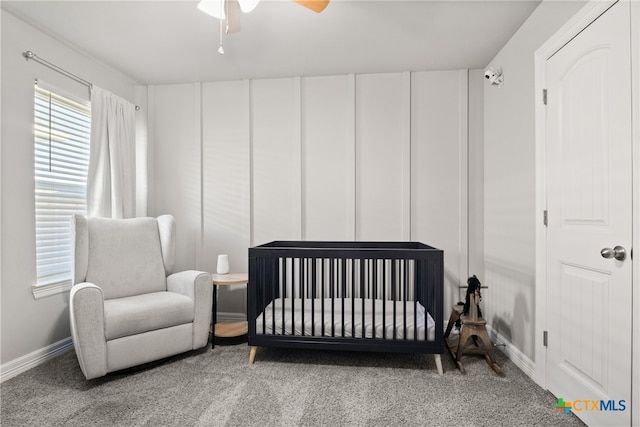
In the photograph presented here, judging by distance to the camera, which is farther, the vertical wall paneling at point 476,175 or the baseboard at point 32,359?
the vertical wall paneling at point 476,175

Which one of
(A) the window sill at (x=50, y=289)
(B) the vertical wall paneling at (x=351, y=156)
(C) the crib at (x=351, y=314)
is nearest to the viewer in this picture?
(C) the crib at (x=351, y=314)

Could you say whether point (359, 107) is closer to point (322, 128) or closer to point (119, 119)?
point (322, 128)

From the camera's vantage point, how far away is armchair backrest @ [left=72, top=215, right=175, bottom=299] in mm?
2422

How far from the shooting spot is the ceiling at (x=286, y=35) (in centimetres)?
215

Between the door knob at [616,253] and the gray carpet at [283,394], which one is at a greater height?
the door knob at [616,253]

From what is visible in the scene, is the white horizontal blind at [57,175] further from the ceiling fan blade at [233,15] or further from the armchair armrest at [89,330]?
the ceiling fan blade at [233,15]

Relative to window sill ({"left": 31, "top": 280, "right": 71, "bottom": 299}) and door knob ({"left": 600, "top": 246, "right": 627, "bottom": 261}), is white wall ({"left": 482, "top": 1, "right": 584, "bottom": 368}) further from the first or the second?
window sill ({"left": 31, "top": 280, "right": 71, "bottom": 299})

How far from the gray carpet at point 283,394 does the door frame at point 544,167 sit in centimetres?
39

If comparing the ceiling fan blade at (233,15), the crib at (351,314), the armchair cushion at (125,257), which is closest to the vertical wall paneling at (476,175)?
the crib at (351,314)

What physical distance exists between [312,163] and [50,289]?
2.30 meters

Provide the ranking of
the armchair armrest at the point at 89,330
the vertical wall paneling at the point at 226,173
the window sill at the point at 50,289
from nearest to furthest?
the armchair armrest at the point at 89,330
the window sill at the point at 50,289
the vertical wall paneling at the point at 226,173

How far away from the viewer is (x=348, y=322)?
2.36 meters

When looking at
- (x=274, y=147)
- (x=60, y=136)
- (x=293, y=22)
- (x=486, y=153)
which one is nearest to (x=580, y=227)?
(x=486, y=153)

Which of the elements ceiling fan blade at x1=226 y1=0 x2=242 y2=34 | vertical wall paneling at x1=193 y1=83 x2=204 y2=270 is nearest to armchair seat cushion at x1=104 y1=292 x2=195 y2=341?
vertical wall paneling at x1=193 y1=83 x2=204 y2=270
